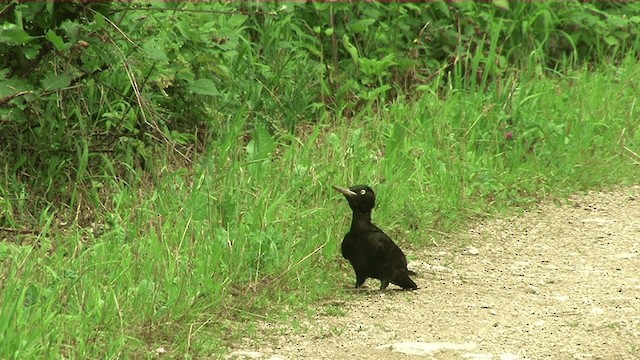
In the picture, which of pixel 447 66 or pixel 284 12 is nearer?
pixel 284 12

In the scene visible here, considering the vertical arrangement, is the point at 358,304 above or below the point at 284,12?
below

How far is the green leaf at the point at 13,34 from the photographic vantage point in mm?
6102

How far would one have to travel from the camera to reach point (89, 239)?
6.20 metres

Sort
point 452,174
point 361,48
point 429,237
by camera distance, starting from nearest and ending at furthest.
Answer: point 429,237, point 452,174, point 361,48

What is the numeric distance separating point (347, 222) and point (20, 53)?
194cm

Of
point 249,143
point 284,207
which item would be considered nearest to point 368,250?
point 284,207

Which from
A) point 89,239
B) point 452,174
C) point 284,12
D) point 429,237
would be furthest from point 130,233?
point 284,12

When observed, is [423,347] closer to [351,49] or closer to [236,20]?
[236,20]

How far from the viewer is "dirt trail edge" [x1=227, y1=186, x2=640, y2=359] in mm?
5277

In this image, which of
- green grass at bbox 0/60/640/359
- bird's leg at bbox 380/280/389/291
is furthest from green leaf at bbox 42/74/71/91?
bird's leg at bbox 380/280/389/291

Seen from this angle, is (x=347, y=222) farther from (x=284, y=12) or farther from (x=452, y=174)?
(x=284, y=12)

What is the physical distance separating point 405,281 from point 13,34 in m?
2.28

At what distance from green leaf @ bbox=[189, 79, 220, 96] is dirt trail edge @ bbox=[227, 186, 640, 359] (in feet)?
4.90

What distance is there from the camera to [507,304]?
5980 mm
